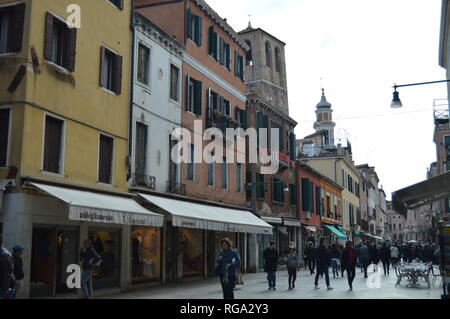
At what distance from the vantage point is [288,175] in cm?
3325

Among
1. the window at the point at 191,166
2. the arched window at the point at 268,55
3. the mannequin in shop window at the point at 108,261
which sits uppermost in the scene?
the arched window at the point at 268,55

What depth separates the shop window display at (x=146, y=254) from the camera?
17266mm

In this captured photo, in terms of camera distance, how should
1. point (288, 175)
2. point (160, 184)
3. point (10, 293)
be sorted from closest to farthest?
1. point (10, 293)
2. point (160, 184)
3. point (288, 175)

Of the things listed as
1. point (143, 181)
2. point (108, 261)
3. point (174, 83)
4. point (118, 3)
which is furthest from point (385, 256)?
point (118, 3)

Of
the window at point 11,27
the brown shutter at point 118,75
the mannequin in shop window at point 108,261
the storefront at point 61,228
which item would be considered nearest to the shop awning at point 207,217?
the storefront at point 61,228

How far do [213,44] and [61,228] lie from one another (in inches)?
499

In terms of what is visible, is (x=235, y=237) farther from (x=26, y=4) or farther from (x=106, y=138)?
(x=26, y=4)

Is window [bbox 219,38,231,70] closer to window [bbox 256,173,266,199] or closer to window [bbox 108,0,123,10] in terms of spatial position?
window [bbox 256,173,266,199]

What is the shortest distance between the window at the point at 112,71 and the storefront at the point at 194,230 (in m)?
3.57

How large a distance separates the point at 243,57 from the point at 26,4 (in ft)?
53.0

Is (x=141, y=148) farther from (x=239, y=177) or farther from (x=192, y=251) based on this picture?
(x=239, y=177)

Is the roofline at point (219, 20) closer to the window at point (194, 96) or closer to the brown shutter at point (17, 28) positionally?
the window at point (194, 96)

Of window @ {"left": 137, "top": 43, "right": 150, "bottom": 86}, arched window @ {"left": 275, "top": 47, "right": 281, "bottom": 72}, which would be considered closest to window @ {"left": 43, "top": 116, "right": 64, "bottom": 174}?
window @ {"left": 137, "top": 43, "right": 150, "bottom": 86}
